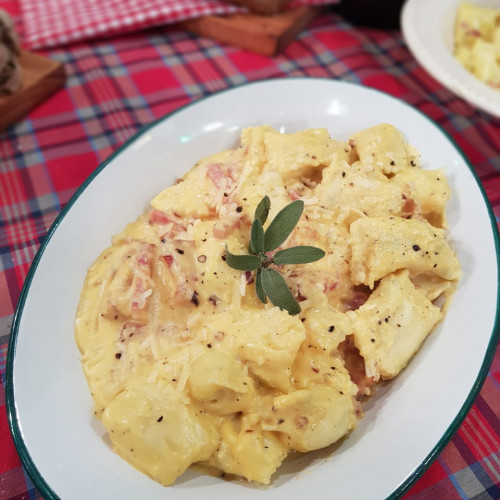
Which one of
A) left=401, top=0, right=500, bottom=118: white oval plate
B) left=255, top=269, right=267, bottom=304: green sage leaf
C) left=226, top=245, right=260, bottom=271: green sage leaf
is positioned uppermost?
left=401, top=0, right=500, bottom=118: white oval plate

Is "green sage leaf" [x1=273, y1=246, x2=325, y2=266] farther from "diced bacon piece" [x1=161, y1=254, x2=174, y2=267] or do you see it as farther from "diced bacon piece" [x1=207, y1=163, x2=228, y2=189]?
"diced bacon piece" [x1=207, y1=163, x2=228, y2=189]

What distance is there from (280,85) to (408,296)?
1.04 metres

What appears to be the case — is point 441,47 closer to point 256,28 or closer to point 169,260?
point 256,28

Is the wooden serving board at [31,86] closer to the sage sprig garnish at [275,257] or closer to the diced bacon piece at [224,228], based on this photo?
the diced bacon piece at [224,228]

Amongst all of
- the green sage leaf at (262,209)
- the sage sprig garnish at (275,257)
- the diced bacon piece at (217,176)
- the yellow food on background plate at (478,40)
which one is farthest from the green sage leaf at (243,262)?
the yellow food on background plate at (478,40)

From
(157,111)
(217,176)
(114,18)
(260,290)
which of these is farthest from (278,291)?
(114,18)

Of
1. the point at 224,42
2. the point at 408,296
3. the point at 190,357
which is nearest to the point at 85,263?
the point at 190,357

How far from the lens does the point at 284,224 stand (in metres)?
1.29

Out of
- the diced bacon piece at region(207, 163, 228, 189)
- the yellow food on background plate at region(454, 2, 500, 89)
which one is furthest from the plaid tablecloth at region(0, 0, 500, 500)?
the diced bacon piece at region(207, 163, 228, 189)

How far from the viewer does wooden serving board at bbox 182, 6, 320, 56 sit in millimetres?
2627

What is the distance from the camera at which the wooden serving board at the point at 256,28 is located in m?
2.63

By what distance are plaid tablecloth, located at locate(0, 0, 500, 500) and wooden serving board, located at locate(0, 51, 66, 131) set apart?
4cm

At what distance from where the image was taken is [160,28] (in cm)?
289

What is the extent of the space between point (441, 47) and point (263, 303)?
1607mm
